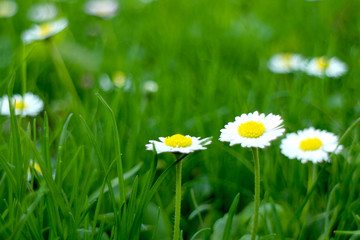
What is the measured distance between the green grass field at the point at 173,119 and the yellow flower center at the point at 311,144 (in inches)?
1.9

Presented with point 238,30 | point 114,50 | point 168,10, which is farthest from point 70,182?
point 168,10

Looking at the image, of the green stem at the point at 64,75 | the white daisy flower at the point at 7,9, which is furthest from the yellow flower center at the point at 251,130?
the white daisy flower at the point at 7,9

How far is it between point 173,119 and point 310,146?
410mm

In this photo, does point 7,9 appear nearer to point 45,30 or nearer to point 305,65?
point 45,30

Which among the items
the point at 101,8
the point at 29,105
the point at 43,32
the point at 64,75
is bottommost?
the point at 29,105

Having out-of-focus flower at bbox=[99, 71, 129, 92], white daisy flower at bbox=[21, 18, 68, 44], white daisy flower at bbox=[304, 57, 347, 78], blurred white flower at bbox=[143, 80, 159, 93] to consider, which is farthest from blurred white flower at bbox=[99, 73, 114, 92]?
white daisy flower at bbox=[304, 57, 347, 78]

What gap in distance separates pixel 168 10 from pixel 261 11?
0.48 metres

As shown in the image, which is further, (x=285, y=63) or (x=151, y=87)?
(x=285, y=63)

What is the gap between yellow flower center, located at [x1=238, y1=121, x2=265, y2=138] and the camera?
2.52 ft

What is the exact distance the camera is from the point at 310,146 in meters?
0.93

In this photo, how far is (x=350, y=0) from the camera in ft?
6.89

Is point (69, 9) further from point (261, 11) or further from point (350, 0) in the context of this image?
point (350, 0)

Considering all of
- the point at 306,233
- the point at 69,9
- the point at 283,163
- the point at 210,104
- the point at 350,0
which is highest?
the point at 69,9

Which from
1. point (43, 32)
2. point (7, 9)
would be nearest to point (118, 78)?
point (43, 32)
